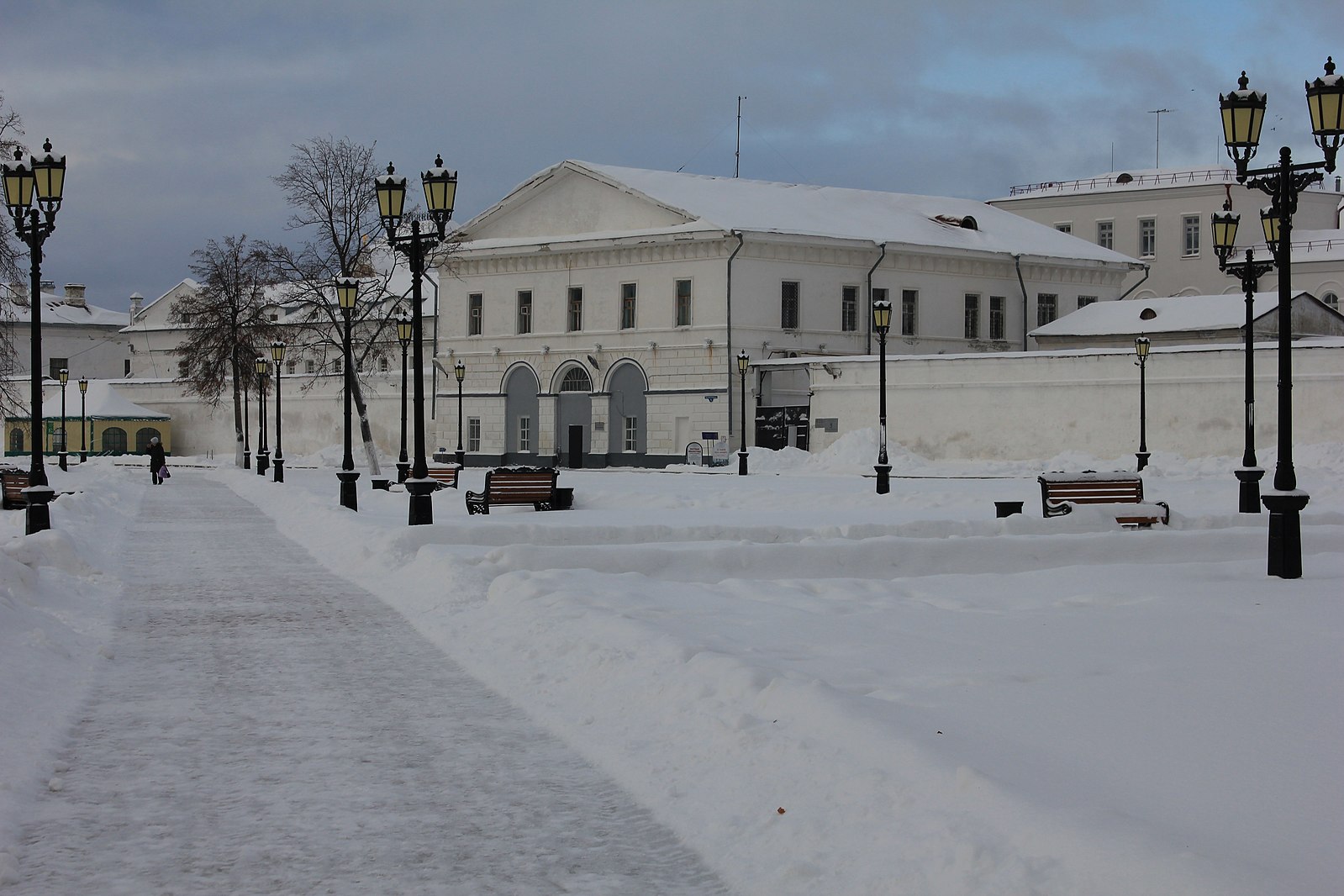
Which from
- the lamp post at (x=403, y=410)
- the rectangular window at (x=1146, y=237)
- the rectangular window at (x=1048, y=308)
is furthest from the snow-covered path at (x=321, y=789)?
the rectangular window at (x=1146, y=237)

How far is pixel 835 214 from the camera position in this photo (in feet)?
189

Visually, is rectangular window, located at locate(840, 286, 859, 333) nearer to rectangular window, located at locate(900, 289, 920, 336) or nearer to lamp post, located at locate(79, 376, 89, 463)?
rectangular window, located at locate(900, 289, 920, 336)

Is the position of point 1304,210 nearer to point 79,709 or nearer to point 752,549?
point 752,549

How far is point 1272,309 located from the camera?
45531 millimetres

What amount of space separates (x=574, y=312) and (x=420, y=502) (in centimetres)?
3798

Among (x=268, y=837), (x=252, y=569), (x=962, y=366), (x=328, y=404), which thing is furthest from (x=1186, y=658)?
(x=328, y=404)

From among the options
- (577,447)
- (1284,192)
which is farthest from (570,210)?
(1284,192)

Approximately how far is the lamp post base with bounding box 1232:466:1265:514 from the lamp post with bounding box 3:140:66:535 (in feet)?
51.7

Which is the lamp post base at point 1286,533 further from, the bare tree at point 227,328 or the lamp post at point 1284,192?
the bare tree at point 227,328

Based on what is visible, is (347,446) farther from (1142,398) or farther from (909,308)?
(909,308)

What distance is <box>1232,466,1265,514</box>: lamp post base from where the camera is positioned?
20.2 meters

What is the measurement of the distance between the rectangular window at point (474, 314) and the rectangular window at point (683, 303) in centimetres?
981

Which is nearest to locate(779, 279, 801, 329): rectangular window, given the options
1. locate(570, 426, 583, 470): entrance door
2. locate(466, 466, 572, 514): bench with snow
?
locate(570, 426, 583, 470): entrance door

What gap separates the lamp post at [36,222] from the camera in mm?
17609
